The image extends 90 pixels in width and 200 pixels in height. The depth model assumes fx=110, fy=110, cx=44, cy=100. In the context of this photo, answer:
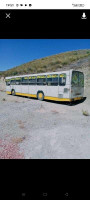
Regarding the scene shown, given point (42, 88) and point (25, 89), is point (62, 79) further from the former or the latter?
point (25, 89)

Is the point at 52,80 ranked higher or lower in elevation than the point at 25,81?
lower

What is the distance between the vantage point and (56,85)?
9031 millimetres

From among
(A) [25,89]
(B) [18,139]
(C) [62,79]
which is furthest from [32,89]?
(B) [18,139]

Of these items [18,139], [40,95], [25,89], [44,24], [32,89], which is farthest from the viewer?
[25,89]

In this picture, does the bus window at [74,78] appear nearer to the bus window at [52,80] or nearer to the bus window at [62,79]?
the bus window at [62,79]

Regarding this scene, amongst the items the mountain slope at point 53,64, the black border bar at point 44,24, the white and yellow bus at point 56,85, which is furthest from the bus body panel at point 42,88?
the mountain slope at point 53,64

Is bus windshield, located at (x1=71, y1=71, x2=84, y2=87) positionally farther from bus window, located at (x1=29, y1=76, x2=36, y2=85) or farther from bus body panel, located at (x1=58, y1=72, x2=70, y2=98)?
bus window, located at (x1=29, y1=76, x2=36, y2=85)

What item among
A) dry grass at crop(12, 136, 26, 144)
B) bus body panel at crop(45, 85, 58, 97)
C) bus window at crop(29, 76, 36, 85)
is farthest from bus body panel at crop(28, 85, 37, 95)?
dry grass at crop(12, 136, 26, 144)

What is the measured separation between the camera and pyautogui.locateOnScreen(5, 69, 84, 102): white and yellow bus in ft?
26.9
